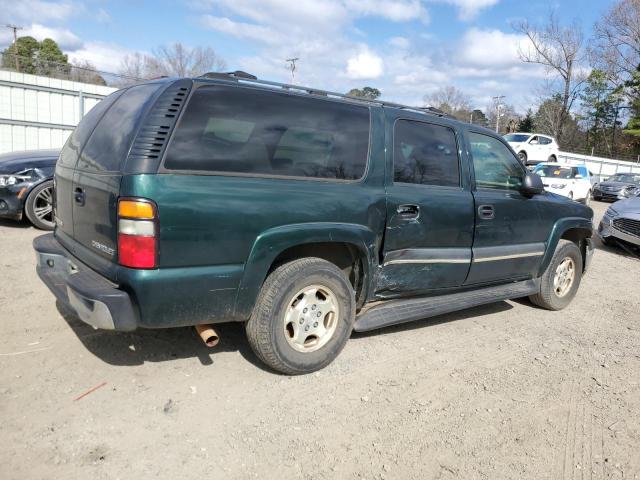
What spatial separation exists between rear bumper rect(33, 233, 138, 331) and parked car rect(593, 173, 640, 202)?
2388cm

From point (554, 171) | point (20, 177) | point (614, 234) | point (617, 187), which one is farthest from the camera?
point (617, 187)

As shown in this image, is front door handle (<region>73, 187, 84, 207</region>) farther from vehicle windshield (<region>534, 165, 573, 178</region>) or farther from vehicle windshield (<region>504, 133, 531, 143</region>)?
vehicle windshield (<region>504, 133, 531, 143</region>)

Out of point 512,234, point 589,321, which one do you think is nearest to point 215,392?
point 512,234

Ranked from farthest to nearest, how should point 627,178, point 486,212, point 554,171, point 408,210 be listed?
point 627,178 → point 554,171 → point 486,212 → point 408,210

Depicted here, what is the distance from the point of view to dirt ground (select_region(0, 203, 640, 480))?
266 centimetres

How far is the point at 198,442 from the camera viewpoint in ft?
9.04

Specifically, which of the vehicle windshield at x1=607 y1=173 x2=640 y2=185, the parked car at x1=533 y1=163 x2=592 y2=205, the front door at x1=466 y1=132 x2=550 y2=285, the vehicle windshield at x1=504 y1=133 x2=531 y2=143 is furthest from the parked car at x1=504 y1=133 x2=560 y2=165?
the front door at x1=466 y1=132 x2=550 y2=285

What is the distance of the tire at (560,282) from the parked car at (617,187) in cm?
1934

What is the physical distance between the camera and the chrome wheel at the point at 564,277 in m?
5.56

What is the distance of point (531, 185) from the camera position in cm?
476

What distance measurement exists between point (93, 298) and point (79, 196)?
0.80 meters

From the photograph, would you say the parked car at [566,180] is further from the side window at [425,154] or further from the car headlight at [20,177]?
the car headlight at [20,177]

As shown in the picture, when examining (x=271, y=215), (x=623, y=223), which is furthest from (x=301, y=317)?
(x=623, y=223)

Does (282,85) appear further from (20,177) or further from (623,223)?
(623,223)
